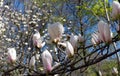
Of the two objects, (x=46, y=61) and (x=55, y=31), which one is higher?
(x=55, y=31)

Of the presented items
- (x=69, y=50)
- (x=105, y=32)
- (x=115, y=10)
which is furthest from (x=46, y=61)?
(x=115, y=10)

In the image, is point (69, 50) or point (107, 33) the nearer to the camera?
point (107, 33)

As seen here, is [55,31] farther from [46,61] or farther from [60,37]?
[46,61]

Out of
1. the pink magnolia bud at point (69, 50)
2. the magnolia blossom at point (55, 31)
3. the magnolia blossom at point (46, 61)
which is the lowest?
the magnolia blossom at point (46, 61)

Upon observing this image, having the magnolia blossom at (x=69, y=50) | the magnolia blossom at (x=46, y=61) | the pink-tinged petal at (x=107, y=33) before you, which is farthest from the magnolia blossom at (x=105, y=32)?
the magnolia blossom at (x=46, y=61)

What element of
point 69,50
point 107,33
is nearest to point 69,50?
point 69,50

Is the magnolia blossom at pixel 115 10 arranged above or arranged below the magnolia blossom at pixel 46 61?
above

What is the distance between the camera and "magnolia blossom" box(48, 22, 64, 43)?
1.79 m

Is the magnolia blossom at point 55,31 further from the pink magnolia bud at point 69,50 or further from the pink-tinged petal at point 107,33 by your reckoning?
the pink-tinged petal at point 107,33

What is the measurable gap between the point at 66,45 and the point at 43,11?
9856 millimetres

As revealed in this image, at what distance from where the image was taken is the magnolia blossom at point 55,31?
1785 mm

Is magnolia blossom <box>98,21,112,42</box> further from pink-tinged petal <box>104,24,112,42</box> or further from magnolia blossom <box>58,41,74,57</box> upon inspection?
magnolia blossom <box>58,41,74,57</box>

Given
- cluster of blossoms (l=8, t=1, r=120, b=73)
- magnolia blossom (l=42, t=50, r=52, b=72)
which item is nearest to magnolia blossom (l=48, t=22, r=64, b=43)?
cluster of blossoms (l=8, t=1, r=120, b=73)

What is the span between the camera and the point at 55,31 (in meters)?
1.79
